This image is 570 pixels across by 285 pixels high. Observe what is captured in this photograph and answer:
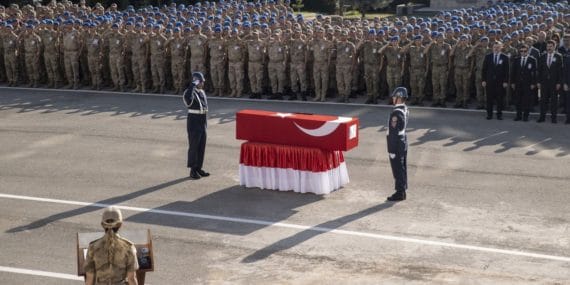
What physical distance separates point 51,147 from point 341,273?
913 cm

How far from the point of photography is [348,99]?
78.7 ft

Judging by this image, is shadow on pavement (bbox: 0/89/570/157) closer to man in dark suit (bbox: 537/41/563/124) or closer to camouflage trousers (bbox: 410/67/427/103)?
man in dark suit (bbox: 537/41/563/124)

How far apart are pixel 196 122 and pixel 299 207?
272 cm

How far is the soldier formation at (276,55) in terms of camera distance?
22922 millimetres

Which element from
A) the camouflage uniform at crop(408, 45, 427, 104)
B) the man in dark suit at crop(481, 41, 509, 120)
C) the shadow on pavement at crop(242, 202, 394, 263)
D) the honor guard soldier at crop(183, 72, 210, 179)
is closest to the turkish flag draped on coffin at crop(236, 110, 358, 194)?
the honor guard soldier at crop(183, 72, 210, 179)

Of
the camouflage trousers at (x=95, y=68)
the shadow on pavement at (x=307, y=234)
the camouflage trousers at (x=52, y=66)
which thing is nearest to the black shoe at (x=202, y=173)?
the shadow on pavement at (x=307, y=234)

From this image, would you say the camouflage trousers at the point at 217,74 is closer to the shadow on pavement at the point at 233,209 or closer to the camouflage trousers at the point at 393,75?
the camouflage trousers at the point at 393,75

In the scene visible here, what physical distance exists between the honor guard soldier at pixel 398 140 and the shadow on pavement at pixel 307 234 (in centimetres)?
30

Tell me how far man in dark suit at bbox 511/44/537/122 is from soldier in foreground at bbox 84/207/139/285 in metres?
14.7

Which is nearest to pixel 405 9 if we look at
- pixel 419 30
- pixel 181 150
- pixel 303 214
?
pixel 419 30

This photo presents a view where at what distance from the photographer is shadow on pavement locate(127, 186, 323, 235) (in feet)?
45.2

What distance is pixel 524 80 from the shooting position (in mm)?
21109

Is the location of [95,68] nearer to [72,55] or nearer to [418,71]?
[72,55]

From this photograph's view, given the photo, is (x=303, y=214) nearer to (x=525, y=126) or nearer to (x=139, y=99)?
(x=525, y=126)
